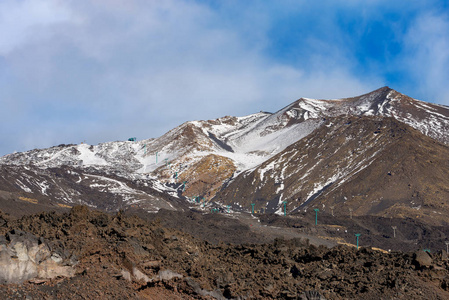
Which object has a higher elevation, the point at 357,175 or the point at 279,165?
the point at 279,165

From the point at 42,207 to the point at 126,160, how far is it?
287 ft

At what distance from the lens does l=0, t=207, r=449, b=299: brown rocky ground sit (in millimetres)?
16562

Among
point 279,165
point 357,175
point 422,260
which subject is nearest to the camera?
point 422,260

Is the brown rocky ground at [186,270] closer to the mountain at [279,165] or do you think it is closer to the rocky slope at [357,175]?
the mountain at [279,165]

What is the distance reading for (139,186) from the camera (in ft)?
349

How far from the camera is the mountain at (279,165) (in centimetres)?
8969

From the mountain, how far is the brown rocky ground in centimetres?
4627

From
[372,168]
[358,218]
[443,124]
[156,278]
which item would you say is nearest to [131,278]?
[156,278]

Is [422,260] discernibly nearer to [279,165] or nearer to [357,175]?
[357,175]

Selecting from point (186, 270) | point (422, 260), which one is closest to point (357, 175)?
point (422, 260)

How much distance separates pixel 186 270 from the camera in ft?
64.3

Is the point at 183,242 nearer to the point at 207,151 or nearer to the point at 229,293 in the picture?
the point at 229,293

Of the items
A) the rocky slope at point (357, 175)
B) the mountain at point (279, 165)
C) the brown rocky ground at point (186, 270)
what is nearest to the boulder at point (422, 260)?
the brown rocky ground at point (186, 270)

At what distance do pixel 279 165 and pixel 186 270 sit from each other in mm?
96632
